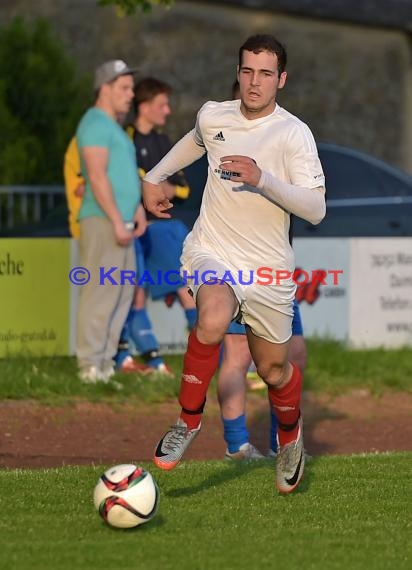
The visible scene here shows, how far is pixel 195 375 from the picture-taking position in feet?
24.1

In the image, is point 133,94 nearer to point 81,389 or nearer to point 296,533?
point 81,389

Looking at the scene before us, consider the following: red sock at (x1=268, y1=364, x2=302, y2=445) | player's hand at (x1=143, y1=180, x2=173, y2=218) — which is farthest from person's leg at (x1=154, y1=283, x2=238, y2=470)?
player's hand at (x1=143, y1=180, x2=173, y2=218)

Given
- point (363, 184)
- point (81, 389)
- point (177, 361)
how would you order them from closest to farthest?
point (81, 389)
point (177, 361)
point (363, 184)

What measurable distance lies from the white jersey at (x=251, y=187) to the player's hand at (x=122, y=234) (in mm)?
3831

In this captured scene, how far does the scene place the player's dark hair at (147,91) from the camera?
464 inches

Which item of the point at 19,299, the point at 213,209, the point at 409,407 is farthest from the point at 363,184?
the point at 213,209

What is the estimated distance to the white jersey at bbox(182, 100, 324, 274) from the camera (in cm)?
725

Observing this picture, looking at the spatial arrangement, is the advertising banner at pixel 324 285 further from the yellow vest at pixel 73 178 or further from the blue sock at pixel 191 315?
the yellow vest at pixel 73 178

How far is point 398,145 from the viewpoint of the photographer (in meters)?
21.4

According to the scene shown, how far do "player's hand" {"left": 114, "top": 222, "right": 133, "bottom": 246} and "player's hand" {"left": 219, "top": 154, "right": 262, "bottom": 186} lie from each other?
451 cm

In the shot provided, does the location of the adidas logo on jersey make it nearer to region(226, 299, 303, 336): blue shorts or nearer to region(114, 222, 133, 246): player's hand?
region(226, 299, 303, 336): blue shorts

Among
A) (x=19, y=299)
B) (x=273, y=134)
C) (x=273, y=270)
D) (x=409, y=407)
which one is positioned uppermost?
(x=273, y=134)

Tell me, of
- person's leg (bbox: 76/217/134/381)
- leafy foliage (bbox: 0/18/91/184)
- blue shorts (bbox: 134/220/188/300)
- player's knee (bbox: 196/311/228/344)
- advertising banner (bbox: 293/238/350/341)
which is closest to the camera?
player's knee (bbox: 196/311/228/344)

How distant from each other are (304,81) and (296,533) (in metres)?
14.4
